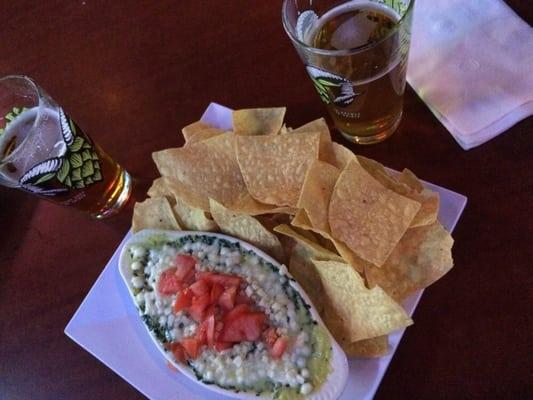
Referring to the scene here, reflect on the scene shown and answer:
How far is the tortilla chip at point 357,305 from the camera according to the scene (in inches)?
34.6

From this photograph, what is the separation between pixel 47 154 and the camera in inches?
41.1

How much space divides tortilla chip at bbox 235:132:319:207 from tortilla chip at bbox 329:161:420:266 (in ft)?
0.23

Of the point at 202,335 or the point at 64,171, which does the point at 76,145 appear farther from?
the point at 202,335

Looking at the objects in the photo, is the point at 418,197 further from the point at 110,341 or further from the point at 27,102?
the point at 27,102

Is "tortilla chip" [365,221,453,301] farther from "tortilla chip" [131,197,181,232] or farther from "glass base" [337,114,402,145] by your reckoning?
"tortilla chip" [131,197,181,232]

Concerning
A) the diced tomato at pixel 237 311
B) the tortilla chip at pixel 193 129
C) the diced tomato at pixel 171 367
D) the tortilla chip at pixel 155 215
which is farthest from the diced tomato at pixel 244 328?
the tortilla chip at pixel 193 129

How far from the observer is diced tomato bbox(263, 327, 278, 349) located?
95cm

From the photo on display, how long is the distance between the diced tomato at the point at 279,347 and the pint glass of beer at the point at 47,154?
1.43ft

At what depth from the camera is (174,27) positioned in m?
1.31

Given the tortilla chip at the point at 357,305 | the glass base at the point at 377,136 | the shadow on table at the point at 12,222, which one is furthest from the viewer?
the shadow on table at the point at 12,222

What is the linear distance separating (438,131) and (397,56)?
187 mm

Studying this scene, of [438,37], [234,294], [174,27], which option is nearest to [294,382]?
[234,294]

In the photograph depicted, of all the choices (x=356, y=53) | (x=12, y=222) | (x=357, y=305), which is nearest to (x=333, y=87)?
(x=356, y=53)

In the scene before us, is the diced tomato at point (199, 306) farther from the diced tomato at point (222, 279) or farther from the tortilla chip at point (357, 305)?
the tortilla chip at point (357, 305)
